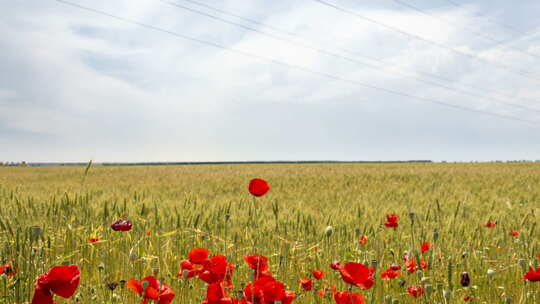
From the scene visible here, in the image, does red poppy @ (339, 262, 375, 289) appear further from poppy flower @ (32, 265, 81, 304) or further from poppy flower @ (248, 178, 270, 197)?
poppy flower @ (32, 265, 81, 304)

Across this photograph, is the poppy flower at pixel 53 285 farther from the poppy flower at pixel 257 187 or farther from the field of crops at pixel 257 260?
the poppy flower at pixel 257 187

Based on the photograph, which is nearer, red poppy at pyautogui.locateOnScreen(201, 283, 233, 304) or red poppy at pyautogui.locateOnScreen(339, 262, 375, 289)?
red poppy at pyautogui.locateOnScreen(201, 283, 233, 304)

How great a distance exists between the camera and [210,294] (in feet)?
3.31

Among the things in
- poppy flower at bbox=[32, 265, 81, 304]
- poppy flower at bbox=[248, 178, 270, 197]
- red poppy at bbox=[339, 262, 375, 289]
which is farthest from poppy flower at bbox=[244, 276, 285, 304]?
poppy flower at bbox=[248, 178, 270, 197]

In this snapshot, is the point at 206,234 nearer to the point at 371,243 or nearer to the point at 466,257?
the point at 371,243

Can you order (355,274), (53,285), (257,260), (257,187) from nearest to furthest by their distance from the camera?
(53,285) → (355,274) → (257,260) → (257,187)

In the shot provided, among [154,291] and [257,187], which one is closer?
[154,291]

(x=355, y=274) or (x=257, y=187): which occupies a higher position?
(x=257, y=187)

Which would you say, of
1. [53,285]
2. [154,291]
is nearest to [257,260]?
[154,291]

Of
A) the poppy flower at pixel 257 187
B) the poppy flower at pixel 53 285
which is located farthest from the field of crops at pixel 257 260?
the poppy flower at pixel 257 187

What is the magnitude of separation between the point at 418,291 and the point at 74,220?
326 centimetres

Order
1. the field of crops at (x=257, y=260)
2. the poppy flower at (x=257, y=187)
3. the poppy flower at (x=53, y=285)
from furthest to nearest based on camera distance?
the poppy flower at (x=257, y=187) → the field of crops at (x=257, y=260) → the poppy flower at (x=53, y=285)

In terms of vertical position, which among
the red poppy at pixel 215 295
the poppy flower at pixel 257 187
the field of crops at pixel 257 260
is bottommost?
the field of crops at pixel 257 260

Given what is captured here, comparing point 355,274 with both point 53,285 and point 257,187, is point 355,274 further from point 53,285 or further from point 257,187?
point 53,285
